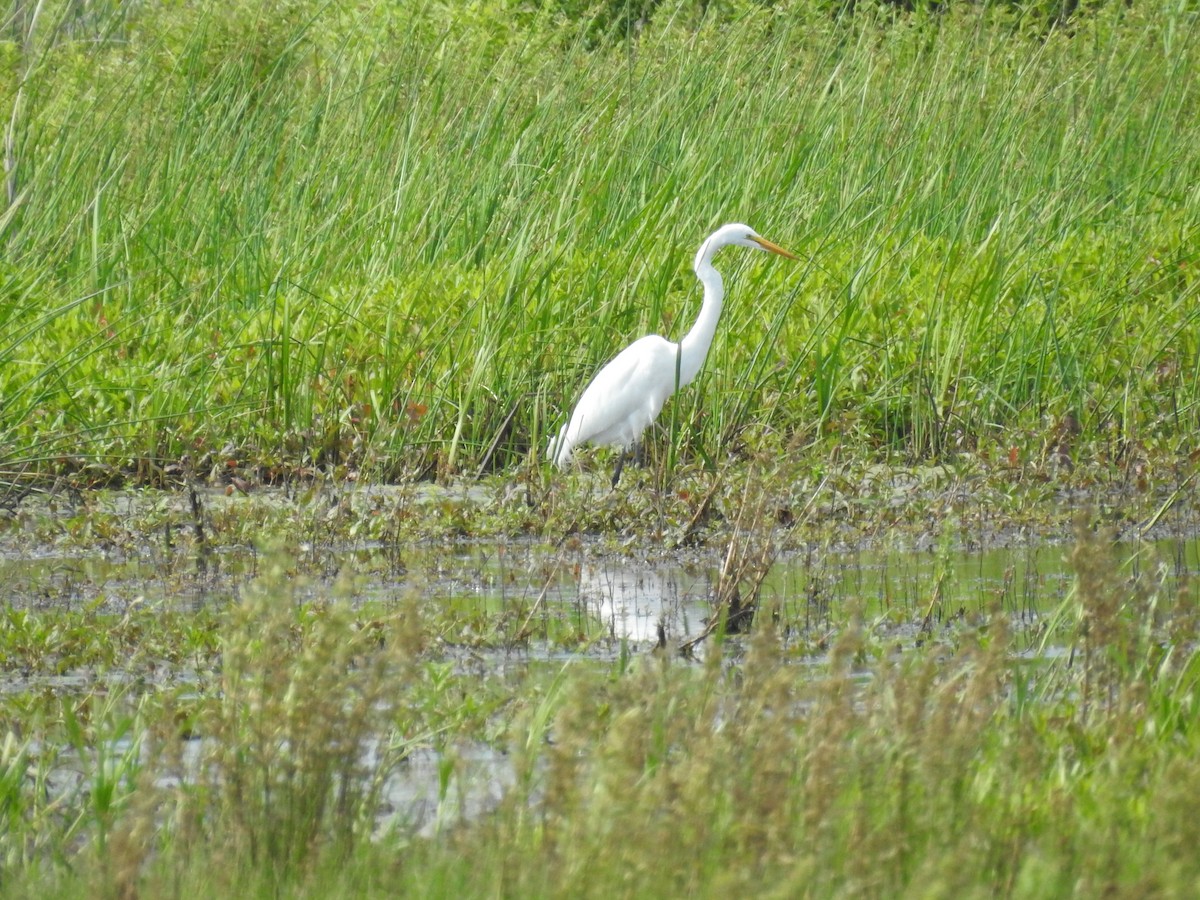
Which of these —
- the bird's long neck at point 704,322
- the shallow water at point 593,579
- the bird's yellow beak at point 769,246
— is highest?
the bird's yellow beak at point 769,246

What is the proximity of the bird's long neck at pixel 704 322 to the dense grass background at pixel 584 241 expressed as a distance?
0.11 meters

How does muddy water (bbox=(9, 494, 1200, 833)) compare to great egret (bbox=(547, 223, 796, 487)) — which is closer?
muddy water (bbox=(9, 494, 1200, 833))

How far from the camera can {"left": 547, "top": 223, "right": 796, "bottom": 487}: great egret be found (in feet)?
22.4

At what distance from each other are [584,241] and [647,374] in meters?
1.28

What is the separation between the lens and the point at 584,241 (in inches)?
314

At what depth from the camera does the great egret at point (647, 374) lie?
6.82 meters

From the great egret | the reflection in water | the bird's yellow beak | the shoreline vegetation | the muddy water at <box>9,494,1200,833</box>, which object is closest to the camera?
the shoreline vegetation

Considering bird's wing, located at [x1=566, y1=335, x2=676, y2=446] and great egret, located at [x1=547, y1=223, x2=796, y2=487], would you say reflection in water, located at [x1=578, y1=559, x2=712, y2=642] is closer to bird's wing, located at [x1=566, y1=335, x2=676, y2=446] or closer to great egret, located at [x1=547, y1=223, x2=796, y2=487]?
great egret, located at [x1=547, y1=223, x2=796, y2=487]

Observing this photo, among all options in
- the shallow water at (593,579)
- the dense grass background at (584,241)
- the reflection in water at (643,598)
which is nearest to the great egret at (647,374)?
the dense grass background at (584,241)

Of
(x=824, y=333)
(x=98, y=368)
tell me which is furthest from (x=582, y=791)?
(x=98, y=368)

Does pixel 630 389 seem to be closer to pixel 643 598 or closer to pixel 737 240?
pixel 737 240

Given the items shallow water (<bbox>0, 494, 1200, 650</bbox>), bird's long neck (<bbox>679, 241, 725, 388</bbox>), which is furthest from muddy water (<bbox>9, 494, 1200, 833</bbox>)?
bird's long neck (<bbox>679, 241, 725, 388</bbox>)

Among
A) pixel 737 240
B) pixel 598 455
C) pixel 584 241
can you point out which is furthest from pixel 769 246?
pixel 598 455

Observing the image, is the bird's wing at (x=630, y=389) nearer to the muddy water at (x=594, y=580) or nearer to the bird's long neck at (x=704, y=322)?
the bird's long neck at (x=704, y=322)
